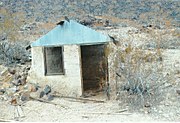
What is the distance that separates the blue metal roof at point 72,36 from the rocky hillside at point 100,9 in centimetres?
2742

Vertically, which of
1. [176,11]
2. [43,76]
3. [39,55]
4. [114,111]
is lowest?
[114,111]

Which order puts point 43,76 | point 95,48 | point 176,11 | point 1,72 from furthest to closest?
point 176,11 → point 1,72 → point 95,48 → point 43,76

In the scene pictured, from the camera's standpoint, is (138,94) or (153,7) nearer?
(138,94)

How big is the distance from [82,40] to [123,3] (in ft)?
114

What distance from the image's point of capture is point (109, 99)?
11.5 m

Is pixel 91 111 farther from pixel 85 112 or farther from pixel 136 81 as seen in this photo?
pixel 136 81

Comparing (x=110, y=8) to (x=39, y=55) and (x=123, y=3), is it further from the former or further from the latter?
(x=39, y=55)

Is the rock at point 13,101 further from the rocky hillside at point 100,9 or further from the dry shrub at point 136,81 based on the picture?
the rocky hillside at point 100,9

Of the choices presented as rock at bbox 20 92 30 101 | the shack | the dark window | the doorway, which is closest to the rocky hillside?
the doorway

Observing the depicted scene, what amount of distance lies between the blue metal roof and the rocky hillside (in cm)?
2742

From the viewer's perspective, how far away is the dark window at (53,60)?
12930mm

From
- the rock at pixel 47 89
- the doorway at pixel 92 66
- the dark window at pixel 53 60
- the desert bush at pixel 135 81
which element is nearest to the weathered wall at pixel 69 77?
the rock at pixel 47 89

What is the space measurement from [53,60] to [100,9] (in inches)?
1226

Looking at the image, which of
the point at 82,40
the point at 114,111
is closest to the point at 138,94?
the point at 114,111
